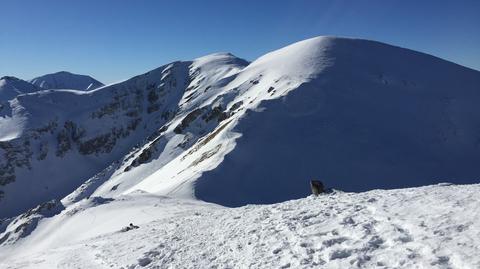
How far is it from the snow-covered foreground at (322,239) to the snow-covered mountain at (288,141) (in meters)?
16.0

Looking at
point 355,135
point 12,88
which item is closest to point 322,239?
point 355,135

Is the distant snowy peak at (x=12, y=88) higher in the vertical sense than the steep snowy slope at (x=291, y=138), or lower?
higher

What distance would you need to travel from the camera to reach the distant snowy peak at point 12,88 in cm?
17100

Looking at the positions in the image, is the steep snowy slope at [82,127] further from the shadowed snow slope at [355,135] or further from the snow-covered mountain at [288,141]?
the shadowed snow slope at [355,135]

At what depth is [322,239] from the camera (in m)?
11.0

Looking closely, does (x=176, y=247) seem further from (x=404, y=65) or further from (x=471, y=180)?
(x=404, y=65)

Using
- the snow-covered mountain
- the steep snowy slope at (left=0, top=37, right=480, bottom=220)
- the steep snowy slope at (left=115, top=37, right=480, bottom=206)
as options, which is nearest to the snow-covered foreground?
the snow-covered mountain

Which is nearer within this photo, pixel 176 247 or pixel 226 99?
pixel 176 247

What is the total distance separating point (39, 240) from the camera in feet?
135

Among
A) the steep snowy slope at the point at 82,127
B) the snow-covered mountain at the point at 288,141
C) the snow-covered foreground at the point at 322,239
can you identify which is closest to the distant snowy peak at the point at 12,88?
the steep snowy slope at the point at 82,127

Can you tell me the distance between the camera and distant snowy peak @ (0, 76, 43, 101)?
171m

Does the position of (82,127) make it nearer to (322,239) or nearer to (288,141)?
(288,141)

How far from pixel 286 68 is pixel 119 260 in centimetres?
5759

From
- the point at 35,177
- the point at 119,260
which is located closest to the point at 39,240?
the point at 119,260
